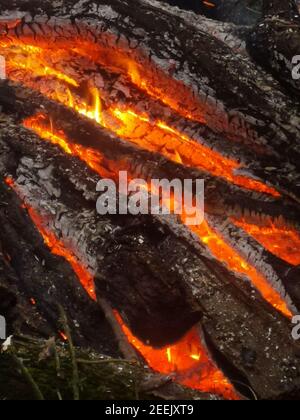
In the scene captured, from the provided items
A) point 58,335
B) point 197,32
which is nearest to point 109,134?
point 197,32

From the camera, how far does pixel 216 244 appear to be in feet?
14.0

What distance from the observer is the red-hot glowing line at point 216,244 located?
394 centimetres

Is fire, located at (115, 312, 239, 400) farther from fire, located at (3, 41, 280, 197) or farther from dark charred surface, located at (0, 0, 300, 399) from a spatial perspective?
fire, located at (3, 41, 280, 197)

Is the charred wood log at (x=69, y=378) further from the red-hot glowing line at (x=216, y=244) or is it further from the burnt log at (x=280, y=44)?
the burnt log at (x=280, y=44)

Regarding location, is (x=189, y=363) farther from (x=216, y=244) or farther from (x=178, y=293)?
(x=216, y=244)

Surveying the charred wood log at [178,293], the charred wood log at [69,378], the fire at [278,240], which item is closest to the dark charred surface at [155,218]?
the charred wood log at [178,293]

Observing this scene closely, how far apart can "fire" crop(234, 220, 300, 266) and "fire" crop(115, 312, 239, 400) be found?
109 centimetres

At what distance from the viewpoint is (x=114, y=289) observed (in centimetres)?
375

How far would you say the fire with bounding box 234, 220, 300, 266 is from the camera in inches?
168

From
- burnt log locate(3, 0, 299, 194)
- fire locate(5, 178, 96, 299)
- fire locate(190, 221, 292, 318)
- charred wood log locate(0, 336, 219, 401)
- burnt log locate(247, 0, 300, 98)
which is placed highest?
burnt log locate(247, 0, 300, 98)

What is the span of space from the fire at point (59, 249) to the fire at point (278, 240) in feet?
4.39

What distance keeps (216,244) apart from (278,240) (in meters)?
0.54

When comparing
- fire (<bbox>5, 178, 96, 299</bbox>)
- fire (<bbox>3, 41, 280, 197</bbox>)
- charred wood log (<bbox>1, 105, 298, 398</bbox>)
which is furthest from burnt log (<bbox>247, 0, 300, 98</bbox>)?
fire (<bbox>5, 178, 96, 299</bbox>)

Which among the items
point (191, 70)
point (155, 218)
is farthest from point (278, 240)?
point (191, 70)
